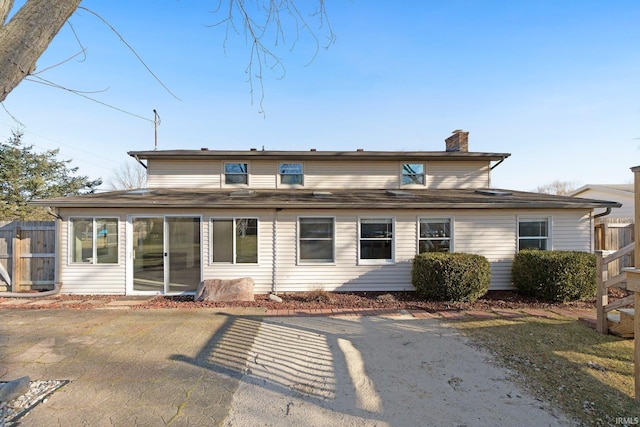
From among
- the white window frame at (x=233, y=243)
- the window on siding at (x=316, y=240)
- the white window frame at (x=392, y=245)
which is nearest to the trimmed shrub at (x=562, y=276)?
the white window frame at (x=392, y=245)

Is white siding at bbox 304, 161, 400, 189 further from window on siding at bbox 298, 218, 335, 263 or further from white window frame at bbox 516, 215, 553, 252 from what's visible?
white window frame at bbox 516, 215, 553, 252

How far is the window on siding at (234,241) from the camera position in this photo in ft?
25.7

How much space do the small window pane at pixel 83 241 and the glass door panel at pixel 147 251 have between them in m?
1.12

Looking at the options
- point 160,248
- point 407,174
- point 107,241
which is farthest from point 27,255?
point 407,174

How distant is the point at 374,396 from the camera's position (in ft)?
10.3

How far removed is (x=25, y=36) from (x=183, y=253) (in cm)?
770

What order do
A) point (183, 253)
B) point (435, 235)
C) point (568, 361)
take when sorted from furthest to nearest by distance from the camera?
point (183, 253)
point (435, 235)
point (568, 361)

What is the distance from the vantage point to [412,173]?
34.8ft

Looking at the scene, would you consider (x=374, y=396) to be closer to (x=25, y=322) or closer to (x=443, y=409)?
(x=443, y=409)

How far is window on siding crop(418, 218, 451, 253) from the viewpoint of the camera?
8180mm

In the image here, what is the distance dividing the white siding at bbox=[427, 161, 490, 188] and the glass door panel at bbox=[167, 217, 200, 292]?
868 cm

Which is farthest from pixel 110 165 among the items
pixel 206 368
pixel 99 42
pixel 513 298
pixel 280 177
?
pixel 513 298

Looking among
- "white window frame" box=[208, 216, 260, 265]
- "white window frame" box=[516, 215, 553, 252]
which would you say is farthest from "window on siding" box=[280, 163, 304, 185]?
"white window frame" box=[516, 215, 553, 252]

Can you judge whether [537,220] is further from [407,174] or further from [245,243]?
[245,243]
